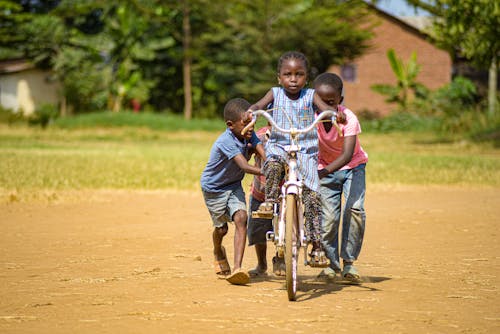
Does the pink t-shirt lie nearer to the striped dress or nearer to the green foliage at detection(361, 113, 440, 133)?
the striped dress

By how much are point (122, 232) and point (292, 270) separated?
4633 millimetres

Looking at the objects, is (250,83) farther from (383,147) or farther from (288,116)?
(288,116)

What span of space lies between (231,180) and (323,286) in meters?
1.09

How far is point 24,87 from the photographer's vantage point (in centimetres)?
4341

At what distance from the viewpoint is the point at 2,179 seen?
603 inches

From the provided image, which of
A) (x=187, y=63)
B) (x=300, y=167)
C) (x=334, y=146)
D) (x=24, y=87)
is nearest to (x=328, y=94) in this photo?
(x=334, y=146)

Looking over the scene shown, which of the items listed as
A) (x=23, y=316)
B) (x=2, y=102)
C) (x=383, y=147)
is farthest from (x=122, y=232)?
(x=2, y=102)

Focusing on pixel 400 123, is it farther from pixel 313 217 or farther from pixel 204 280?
pixel 313 217

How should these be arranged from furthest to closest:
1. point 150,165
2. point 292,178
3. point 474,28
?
point 474,28 < point 150,165 < point 292,178

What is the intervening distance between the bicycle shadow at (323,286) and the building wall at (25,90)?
37.5m

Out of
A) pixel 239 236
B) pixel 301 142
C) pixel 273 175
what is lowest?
pixel 239 236

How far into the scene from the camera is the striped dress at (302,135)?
19.9 ft

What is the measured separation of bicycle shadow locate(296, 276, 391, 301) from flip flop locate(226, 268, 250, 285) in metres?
0.40

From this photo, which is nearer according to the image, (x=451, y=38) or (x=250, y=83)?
(x=451, y=38)
